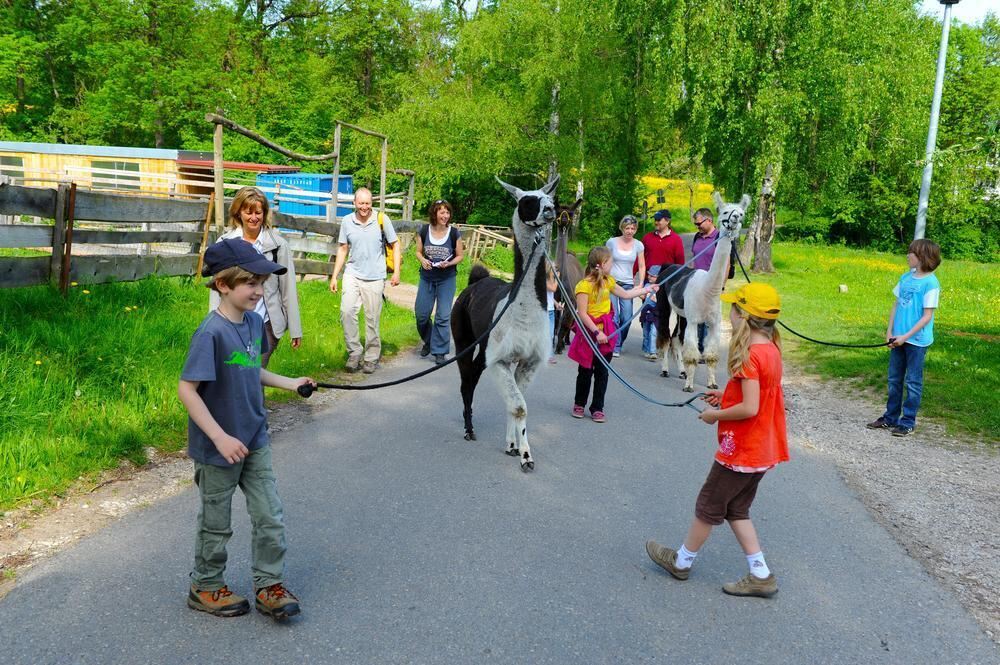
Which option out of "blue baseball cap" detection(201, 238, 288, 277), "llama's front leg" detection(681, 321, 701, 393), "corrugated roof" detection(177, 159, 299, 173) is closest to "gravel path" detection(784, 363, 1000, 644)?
"llama's front leg" detection(681, 321, 701, 393)

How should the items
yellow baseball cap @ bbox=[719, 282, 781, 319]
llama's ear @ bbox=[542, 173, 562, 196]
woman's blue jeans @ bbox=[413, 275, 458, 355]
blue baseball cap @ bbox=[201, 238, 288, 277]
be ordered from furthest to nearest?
woman's blue jeans @ bbox=[413, 275, 458, 355]
llama's ear @ bbox=[542, 173, 562, 196]
yellow baseball cap @ bbox=[719, 282, 781, 319]
blue baseball cap @ bbox=[201, 238, 288, 277]

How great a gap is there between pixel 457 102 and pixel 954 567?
31.8m

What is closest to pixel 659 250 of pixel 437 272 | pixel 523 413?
pixel 437 272

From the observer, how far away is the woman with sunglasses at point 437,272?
9.27m

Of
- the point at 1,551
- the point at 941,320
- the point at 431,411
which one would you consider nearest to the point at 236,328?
the point at 1,551

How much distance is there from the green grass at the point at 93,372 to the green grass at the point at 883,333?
684 centimetres

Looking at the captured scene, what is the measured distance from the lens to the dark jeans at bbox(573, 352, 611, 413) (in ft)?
23.5

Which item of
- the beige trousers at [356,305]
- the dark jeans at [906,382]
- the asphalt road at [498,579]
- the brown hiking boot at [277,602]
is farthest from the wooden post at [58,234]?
the dark jeans at [906,382]

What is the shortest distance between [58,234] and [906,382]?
28.4 feet

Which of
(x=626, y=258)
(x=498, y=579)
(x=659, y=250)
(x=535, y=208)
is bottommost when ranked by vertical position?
(x=498, y=579)

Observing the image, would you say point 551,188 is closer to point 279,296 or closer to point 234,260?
point 279,296

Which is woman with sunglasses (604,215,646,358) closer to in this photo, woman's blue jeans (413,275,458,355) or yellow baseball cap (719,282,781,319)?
woman's blue jeans (413,275,458,355)

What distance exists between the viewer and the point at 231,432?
3.28m

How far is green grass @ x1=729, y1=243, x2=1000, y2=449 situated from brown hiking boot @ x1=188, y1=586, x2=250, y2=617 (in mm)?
6756
